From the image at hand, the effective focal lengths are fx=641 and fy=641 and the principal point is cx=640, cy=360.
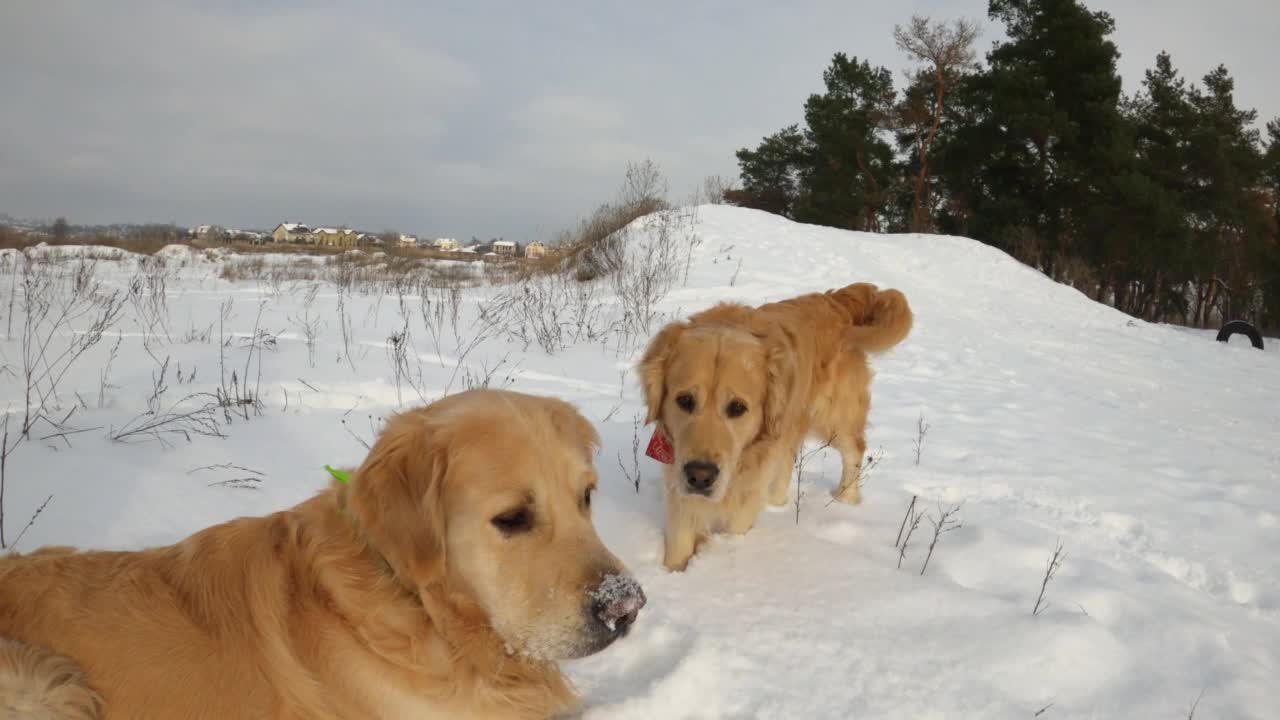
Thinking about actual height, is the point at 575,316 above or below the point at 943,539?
above

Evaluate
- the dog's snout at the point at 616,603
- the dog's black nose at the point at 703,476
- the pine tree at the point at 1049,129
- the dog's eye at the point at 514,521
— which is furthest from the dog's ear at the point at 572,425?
the pine tree at the point at 1049,129

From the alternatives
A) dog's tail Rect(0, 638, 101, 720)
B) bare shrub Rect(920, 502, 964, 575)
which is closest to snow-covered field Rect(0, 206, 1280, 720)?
bare shrub Rect(920, 502, 964, 575)

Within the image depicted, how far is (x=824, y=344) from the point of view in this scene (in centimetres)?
417

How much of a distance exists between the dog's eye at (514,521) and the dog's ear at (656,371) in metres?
1.68

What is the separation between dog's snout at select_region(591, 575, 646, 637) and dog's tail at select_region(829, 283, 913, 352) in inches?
120

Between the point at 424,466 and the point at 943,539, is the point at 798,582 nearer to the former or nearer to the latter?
the point at 943,539

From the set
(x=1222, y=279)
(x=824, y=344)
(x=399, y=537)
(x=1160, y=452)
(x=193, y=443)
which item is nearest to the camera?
(x=399, y=537)

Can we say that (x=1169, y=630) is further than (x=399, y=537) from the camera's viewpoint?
Yes

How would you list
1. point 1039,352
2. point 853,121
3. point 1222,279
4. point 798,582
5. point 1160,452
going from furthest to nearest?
1. point 853,121
2. point 1222,279
3. point 1039,352
4. point 1160,452
5. point 798,582

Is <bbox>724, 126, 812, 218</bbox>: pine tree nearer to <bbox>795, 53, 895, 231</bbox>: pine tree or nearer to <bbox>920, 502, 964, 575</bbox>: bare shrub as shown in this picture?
<bbox>795, 53, 895, 231</bbox>: pine tree

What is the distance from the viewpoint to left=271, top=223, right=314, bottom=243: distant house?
34.7m

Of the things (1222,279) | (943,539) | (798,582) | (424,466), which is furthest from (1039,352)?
(1222,279)

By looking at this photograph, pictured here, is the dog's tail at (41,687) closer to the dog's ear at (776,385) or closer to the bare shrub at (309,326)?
the dog's ear at (776,385)

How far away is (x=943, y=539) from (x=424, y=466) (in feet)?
8.75
